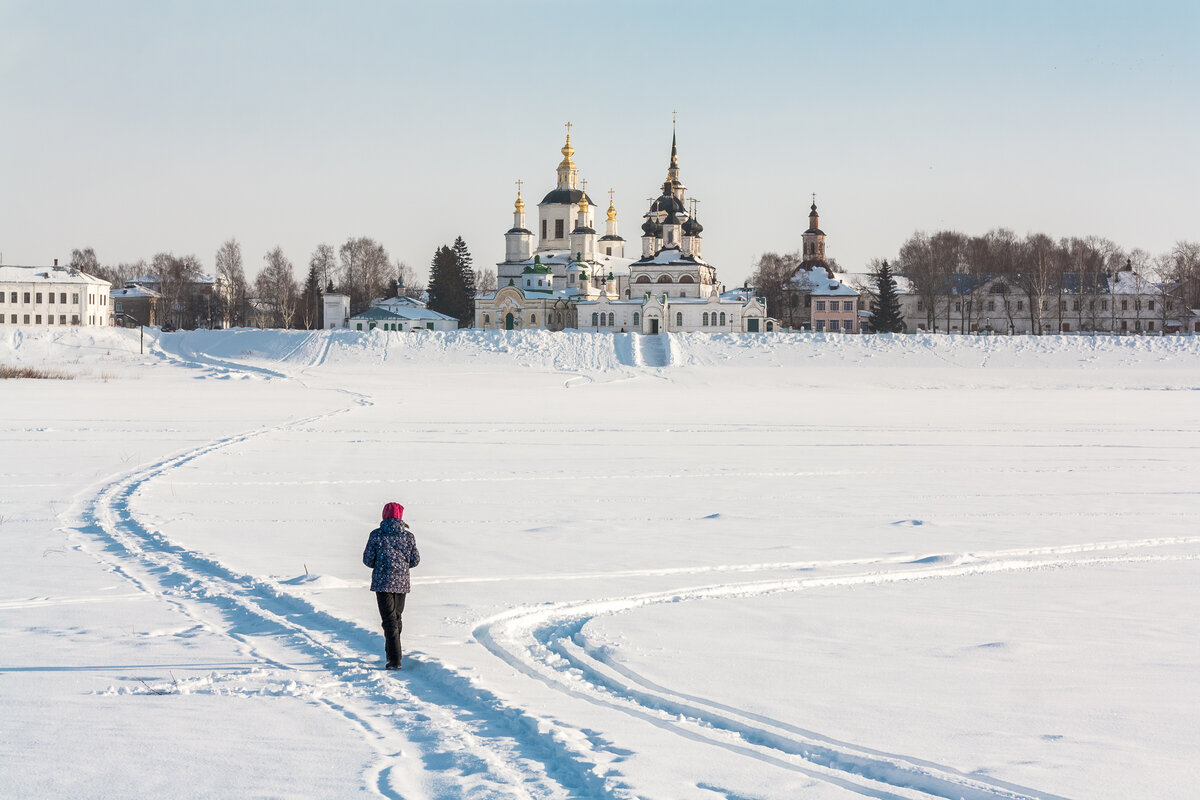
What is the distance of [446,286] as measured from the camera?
338ft

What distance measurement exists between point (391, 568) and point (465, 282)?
10137 cm

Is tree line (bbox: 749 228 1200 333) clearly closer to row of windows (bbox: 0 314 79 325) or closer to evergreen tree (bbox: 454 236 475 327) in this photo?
evergreen tree (bbox: 454 236 475 327)

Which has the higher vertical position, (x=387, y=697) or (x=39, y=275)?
(x=39, y=275)

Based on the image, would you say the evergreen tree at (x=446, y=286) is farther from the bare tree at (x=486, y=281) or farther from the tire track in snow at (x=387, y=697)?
the tire track in snow at (x=387, y=697)

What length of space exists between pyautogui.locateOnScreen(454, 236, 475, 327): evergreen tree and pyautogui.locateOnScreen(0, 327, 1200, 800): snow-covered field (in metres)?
77.5

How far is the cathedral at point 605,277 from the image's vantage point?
273ft

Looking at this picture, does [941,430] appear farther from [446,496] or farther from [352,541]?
[352,541]

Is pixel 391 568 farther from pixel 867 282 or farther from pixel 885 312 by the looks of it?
pixel 867 282

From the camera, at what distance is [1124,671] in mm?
7590

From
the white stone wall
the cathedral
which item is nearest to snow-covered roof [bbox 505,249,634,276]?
the cathedral

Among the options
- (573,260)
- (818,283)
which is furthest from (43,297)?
(818,283)

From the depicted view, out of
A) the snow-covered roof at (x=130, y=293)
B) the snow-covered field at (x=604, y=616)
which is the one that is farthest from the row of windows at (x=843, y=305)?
the snow-covered field at (x=604, y=616)

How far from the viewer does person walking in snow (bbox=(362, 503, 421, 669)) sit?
7.66m

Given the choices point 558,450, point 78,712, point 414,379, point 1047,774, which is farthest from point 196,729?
point 414,379
